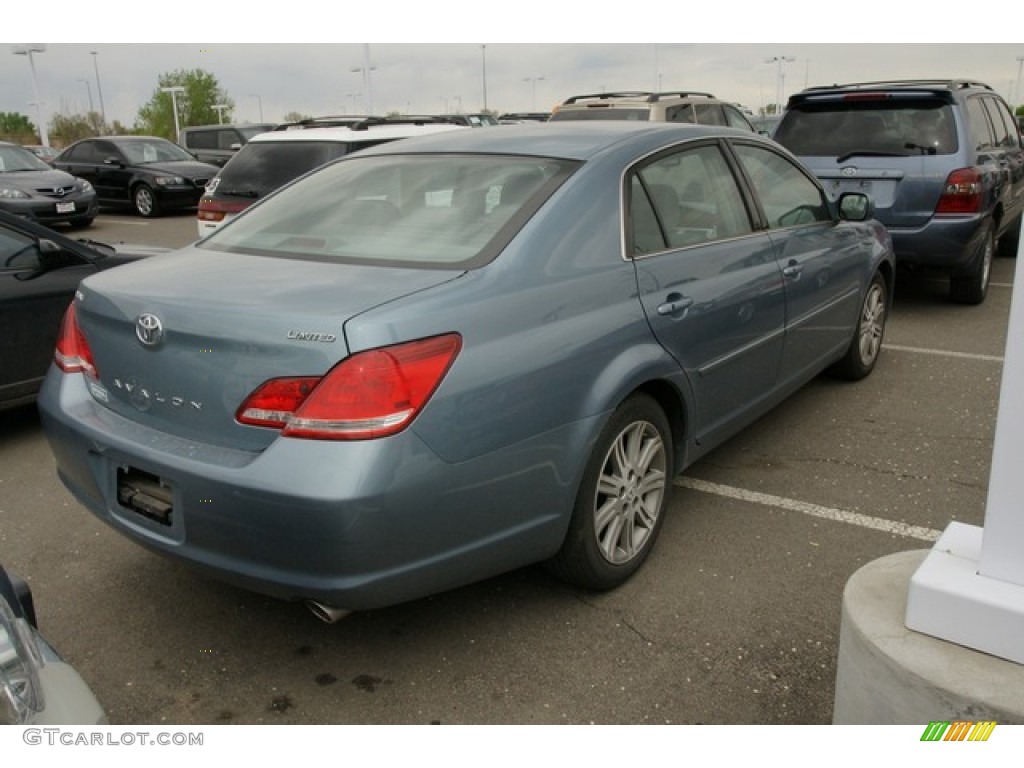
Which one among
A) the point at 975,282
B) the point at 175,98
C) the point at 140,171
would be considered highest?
the point at 175,98

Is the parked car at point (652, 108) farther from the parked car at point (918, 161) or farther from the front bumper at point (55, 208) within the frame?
the front bumper at point (55, 208)

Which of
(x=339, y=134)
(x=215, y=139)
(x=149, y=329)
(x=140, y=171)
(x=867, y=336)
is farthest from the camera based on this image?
(x=215, y=139)

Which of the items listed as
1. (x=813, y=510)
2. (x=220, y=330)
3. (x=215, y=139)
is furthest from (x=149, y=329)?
(x=215, y=139)

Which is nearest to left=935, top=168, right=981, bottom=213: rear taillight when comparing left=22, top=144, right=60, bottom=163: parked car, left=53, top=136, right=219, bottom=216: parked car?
left=53, top=136, right=219, bottom=216: parked car

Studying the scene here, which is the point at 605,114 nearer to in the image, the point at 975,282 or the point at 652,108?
the point at 652,108

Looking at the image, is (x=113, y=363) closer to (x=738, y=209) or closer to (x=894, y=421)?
(x=738, y=209)

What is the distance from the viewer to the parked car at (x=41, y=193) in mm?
13555

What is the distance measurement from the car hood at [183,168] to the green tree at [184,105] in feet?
178

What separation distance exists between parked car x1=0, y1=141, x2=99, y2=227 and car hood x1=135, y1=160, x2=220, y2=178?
74.2 inches

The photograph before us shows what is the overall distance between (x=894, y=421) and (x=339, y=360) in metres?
3.54

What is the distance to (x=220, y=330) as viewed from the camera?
97.3 inches

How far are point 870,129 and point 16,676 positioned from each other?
705 cm

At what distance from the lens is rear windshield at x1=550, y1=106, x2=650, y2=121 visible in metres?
10.7

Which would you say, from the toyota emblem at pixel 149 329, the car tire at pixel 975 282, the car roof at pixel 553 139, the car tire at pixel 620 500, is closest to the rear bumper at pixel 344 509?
the car tire at pixel 620 500
